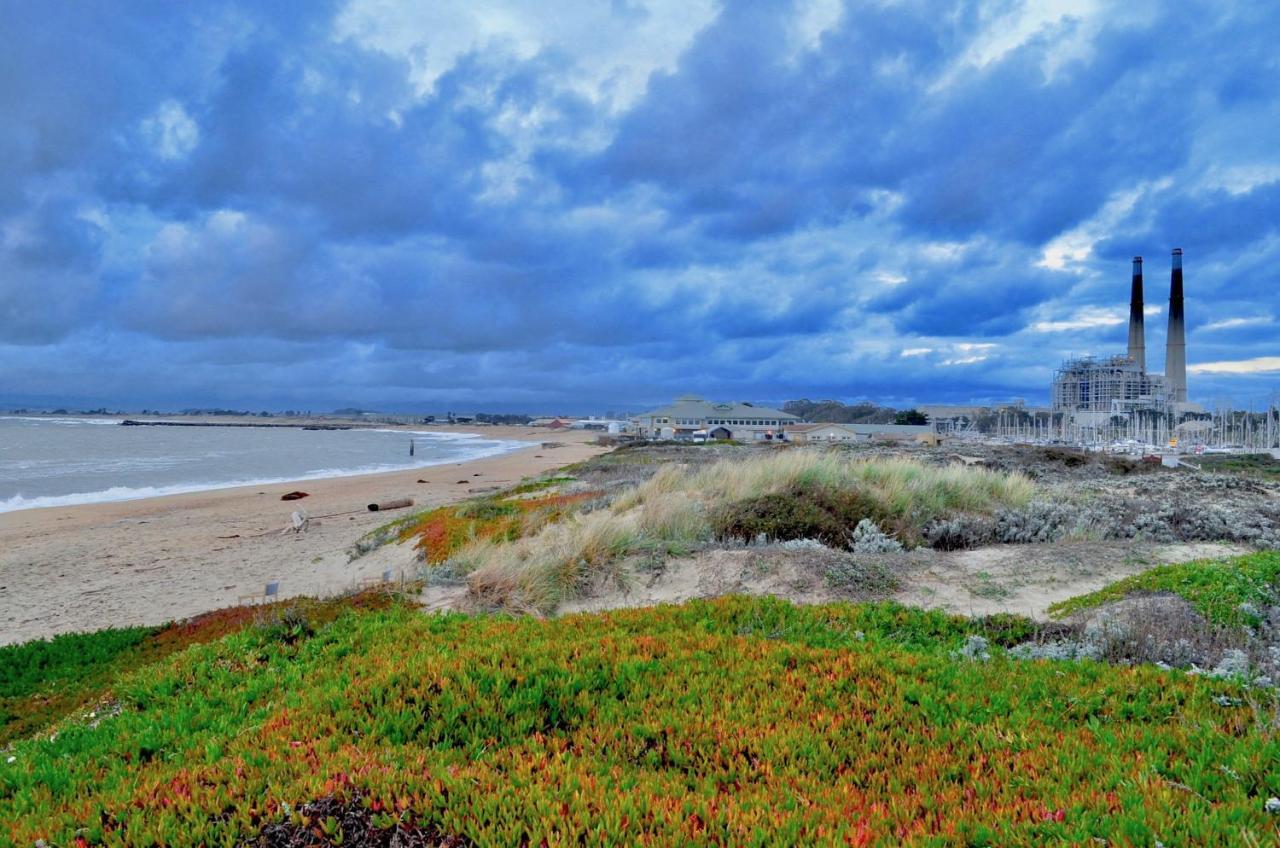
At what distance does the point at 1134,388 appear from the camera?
99750mm

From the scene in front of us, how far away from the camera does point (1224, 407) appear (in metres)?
82.4

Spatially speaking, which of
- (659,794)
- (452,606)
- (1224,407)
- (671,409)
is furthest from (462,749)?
(1224,407)

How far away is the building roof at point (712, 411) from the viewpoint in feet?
309

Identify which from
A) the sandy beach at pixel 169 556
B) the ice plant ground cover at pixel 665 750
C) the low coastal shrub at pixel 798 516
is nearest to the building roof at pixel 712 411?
the sandy beach at pixel 169 556

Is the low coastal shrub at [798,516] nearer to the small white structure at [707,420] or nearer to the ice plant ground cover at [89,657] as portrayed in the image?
the ice plant ground cover at [89,657]

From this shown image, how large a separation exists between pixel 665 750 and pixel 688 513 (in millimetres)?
8250

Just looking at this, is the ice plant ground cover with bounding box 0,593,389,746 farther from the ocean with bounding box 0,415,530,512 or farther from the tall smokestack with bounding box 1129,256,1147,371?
the tall smokestack with bounding box 1129,256,1147,371

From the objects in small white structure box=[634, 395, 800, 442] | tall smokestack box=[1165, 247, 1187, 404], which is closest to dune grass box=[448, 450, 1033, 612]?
small white structure box=[634, 395, 800, 442]

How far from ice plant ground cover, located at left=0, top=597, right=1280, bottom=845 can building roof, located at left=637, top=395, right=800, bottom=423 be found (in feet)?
292

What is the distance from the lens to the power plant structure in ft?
282

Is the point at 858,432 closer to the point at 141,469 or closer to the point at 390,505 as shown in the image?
the point at 390,505

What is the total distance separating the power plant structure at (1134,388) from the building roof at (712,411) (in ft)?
121

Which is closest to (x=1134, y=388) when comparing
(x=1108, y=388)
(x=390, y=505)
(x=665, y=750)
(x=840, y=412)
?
(x=1108, y=388)

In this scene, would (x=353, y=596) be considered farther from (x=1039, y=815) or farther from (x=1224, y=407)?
(x=1224, y=407)
